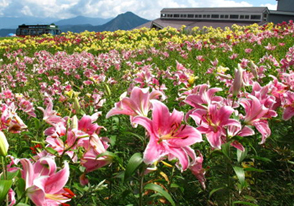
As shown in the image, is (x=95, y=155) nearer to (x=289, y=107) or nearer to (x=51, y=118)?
(x=51, y=118)

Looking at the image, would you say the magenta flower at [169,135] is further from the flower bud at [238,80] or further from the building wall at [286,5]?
the building wall at [286,5]

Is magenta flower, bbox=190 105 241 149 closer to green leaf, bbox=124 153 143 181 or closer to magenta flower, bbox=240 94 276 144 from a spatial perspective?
magenta flower, bbox=240 94 276 144

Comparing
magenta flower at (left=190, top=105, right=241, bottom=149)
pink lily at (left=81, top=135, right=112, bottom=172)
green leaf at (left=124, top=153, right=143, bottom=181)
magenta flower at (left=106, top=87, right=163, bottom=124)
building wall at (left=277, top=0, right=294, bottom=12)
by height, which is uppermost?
building wall at (left=277, top=0, right=294, bottom=12)

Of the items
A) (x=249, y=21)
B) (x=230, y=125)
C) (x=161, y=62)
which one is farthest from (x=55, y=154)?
(x=249, y=21)

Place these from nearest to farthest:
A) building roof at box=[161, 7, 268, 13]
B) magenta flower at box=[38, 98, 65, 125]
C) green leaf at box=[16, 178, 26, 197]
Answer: green leaf at box=[16, 178, 26, 197] < magenta flower at box=[38, 98, 65, 125] < building roof at box=[161, 7, 268, 13]

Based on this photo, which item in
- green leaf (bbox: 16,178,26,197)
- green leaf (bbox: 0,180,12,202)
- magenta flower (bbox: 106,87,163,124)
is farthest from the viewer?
magenta flower (bbox: 106,87,163,124)

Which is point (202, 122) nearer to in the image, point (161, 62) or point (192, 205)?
point (192, 205)

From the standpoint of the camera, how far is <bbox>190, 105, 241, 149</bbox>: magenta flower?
1.32m

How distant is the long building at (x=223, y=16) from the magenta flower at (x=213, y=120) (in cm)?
3085

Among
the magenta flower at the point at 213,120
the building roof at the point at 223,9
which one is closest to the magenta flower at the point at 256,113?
the magenta flower at the point at 213,120

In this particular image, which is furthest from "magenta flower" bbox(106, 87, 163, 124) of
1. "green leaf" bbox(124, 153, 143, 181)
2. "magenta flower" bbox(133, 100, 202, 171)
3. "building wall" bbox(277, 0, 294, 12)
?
"building wall" bbox(277, 0, 294, 12)

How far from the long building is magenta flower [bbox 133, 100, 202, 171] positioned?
31050mm

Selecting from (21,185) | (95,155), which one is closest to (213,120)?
(95,155)

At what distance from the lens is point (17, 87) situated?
5.46 m
